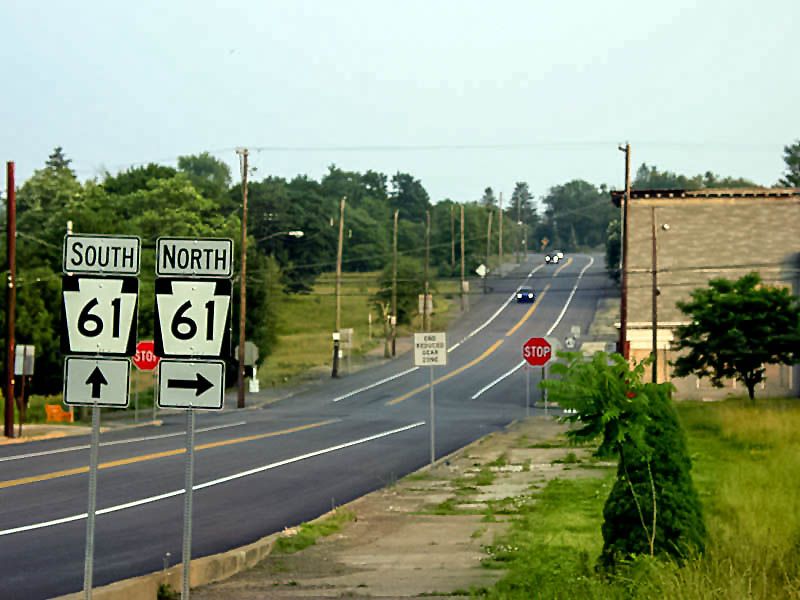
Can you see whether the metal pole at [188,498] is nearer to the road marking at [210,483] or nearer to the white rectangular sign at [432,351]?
the road marking at [210,483]

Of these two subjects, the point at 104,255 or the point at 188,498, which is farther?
the point at 188,498

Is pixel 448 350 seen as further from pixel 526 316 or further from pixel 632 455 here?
pixel 632 455

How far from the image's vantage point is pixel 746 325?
50.1 metres

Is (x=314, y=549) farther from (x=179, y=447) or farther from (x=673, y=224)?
(x=673, y=224)

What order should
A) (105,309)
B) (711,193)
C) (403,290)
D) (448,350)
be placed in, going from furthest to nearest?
(403,290), (448,350), (711,193), (105,309)

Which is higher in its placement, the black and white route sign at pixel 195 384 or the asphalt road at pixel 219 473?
the black and white route sign at pixel 195 384

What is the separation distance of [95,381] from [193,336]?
84 cm

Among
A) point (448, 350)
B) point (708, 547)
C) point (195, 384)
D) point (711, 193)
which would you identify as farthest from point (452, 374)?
point (195, 384)

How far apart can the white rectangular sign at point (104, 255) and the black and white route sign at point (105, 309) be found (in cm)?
9

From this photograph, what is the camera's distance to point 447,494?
76.7 ft

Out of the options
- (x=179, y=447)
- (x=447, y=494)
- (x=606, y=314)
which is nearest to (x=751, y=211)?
(x=606, y=314)

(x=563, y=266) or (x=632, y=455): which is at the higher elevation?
(x=563, y=266)

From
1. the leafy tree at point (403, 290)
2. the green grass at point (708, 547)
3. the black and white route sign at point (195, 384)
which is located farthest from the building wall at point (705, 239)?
the black and white route sign at point (195, 384)

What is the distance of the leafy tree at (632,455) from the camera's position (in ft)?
40.2
